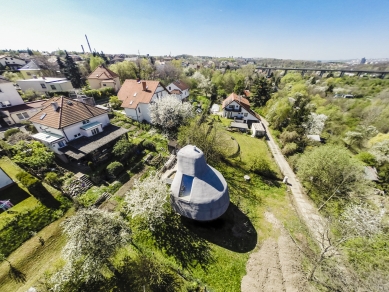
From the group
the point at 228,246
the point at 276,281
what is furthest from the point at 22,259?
the point at 276,281

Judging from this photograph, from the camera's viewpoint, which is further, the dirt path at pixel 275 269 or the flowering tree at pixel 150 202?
the flowering tree at pixel 150 202

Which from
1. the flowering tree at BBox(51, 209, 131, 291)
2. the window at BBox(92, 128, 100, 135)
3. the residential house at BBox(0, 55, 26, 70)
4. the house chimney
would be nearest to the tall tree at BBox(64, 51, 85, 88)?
the residential house at BBox(0, 55, 26, 70)

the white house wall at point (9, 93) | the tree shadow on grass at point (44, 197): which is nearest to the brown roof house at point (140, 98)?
the white house wall at point (9, 93)

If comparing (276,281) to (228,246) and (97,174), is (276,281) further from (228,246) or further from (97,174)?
(97,174)

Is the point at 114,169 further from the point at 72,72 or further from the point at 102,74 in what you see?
the point at 72,72

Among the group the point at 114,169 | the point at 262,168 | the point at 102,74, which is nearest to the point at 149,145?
the point at 114,169

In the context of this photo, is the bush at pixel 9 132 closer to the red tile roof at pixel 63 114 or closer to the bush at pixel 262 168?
the red tile roof at pixel 63 114

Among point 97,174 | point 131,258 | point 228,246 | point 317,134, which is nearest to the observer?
point 131,258
